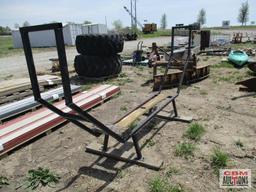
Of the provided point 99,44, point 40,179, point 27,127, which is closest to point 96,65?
point 99,44

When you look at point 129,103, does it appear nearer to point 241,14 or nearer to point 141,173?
point 141,173

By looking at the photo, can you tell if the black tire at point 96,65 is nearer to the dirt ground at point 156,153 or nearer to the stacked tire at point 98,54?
the stacked tire at point 98,54

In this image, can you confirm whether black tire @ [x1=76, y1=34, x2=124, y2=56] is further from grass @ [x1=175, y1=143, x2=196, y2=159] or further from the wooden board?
grass @ [x1=175, y1=143, x2=196, y2=159]

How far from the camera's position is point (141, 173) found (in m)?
3.08

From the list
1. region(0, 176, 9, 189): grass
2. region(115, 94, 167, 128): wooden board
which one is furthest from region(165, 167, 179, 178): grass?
region(0, 176, 9, 189): grass

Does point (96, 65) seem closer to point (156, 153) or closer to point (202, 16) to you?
point (156, 153)

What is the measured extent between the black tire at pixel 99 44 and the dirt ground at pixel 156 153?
2.68 meters

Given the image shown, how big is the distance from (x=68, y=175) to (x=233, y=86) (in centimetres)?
531

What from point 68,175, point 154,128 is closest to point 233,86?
point 154,128

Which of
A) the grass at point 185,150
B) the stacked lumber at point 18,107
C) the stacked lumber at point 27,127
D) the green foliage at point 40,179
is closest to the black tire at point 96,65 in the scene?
the stacked lumber at point 18,107

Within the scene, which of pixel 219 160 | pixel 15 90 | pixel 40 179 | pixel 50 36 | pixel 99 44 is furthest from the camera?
pixel 50 36

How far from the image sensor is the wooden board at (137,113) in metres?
3.35

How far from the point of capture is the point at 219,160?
321cm

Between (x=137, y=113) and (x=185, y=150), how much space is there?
883 millimetres
